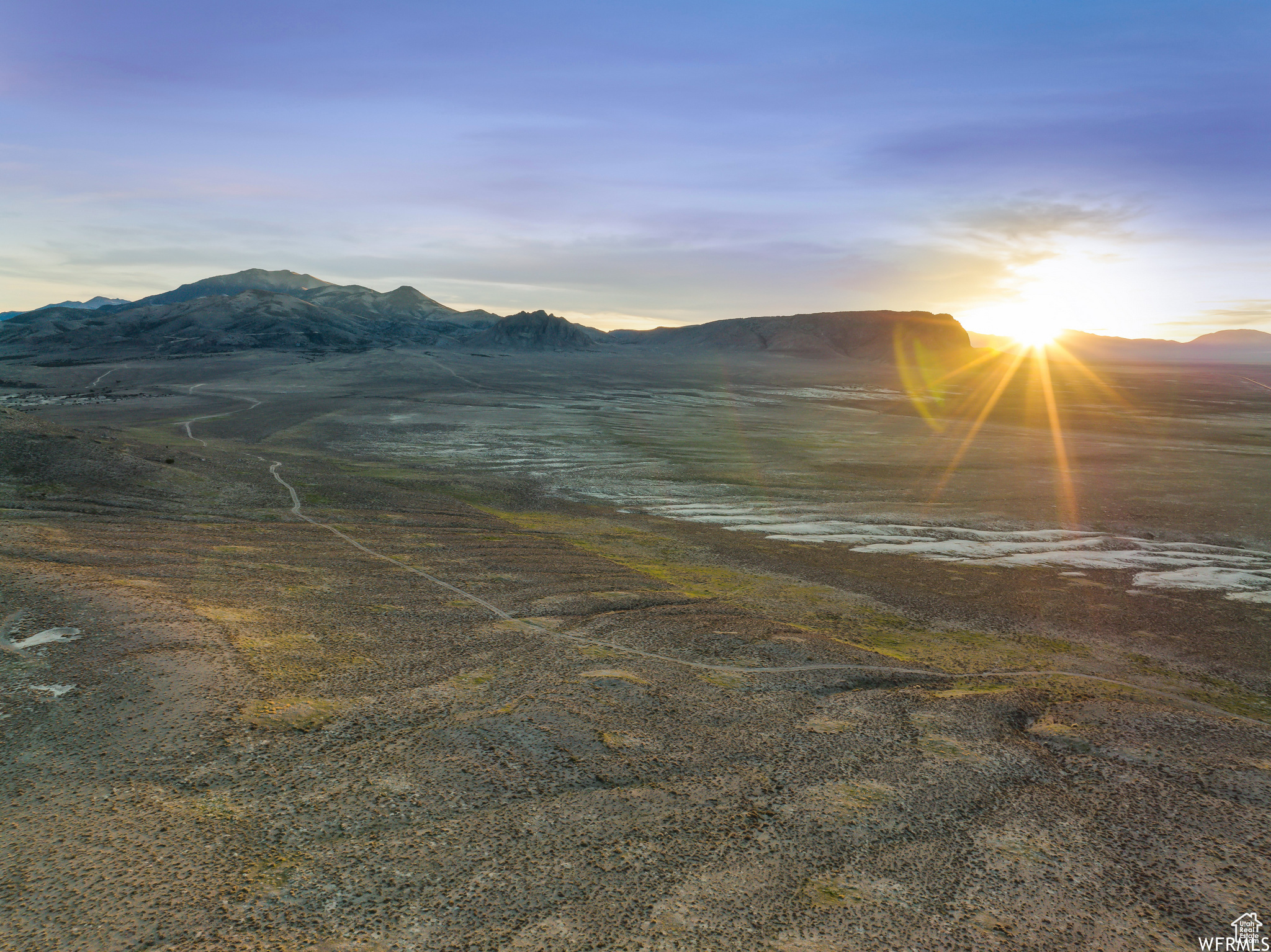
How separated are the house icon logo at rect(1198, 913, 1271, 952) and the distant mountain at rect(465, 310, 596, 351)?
583 feet

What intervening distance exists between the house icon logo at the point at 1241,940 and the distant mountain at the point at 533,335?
178m

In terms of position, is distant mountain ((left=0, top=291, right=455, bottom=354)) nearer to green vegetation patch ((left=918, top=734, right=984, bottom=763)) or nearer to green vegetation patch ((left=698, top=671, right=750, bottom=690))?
green vegetation patch ((left=698, top=671, right=750, bottom=690))

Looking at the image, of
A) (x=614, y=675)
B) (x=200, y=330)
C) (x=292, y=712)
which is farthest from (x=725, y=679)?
(x=200, y=330)

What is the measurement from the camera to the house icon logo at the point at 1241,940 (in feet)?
14.2

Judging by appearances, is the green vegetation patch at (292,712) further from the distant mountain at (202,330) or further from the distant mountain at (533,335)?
the distant mountain at (533,335)

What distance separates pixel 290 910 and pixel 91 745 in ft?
8.54

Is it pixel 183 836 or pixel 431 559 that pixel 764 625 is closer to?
pixel 431 559

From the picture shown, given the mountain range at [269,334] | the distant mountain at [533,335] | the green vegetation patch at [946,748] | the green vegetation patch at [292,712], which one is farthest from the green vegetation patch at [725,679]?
the distant mountain at [533,335]

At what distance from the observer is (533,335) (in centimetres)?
18562

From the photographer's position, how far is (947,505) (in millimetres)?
20859

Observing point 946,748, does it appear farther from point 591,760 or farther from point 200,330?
point 200,330

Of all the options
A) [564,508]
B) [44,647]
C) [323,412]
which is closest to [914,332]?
[323,412]

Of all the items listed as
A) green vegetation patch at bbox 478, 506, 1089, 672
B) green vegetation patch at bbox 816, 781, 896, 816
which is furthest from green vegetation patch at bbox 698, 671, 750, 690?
green vegetation patch at bbox 478, 506, 1089, 672

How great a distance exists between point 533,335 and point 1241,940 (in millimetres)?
187555
